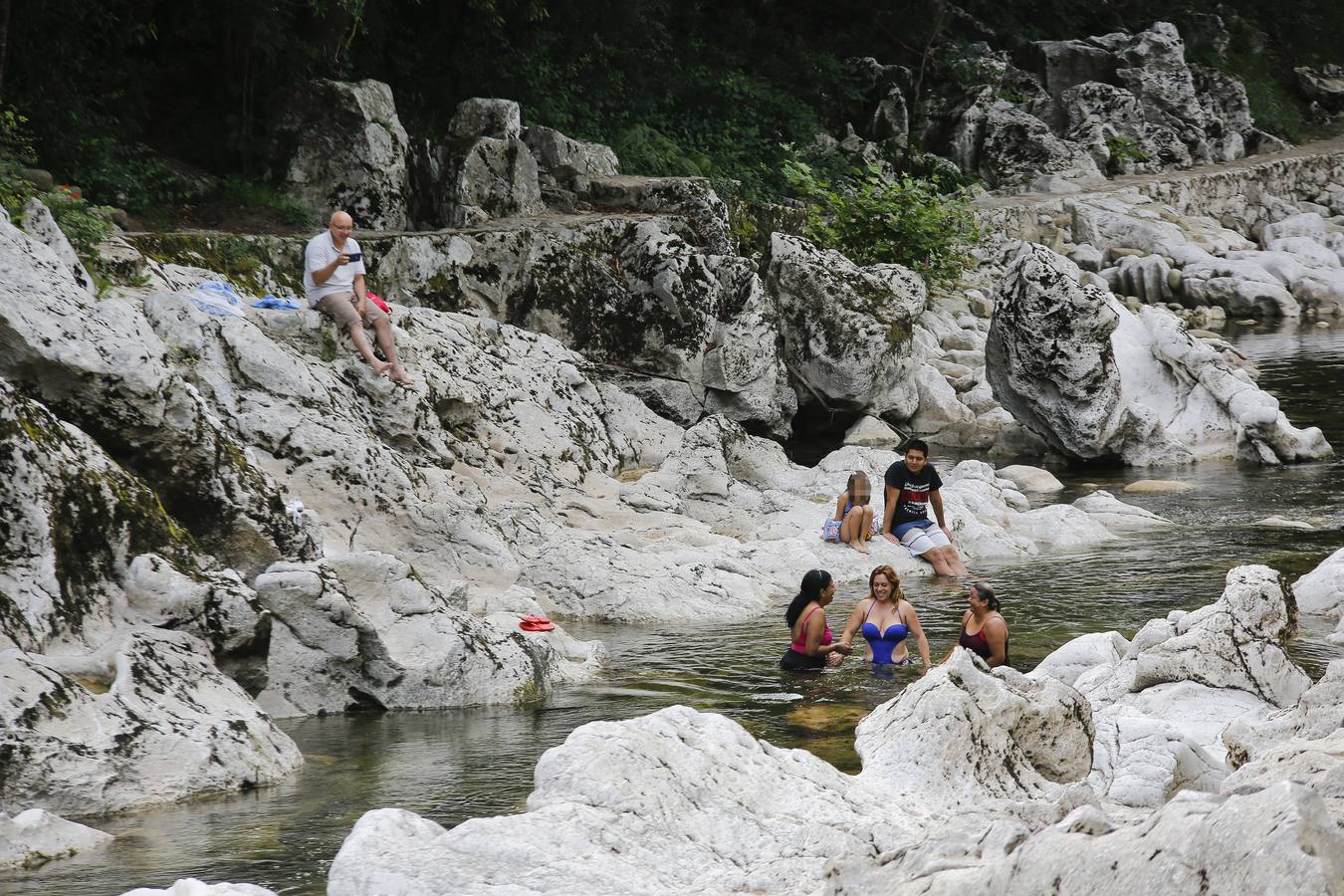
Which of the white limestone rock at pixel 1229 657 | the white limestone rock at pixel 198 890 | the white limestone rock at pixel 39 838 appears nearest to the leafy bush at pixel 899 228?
the white limestone rock at pixel 1229 657

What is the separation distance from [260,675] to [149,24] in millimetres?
14630

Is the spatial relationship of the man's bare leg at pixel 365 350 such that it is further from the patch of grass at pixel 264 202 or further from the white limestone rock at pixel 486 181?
the white limestone rock at pixel 486 181

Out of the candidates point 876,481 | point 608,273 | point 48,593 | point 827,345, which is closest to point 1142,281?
point 827,345

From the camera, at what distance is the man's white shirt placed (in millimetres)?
13578

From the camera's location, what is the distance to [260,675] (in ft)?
27.2

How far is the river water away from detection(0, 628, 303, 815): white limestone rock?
168mm

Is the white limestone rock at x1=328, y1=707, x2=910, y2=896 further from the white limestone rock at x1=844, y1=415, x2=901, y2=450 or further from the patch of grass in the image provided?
the patch of grass

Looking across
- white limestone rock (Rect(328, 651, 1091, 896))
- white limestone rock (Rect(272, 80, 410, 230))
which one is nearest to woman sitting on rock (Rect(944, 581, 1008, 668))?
white limestone rock (Rect(328, 651, 1091, 896))

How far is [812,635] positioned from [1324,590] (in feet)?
14.9

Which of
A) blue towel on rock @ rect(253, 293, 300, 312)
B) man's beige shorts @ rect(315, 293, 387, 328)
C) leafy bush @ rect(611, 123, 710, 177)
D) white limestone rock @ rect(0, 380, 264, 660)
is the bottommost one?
white limestone rock @ rect(0, 380, 264, 660)

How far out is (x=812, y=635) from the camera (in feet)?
31.9

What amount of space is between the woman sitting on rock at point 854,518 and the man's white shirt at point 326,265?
530cm

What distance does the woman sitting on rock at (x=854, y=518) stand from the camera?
13.3 metres

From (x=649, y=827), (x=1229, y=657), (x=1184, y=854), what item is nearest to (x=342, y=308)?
(x=1229, y=657)
